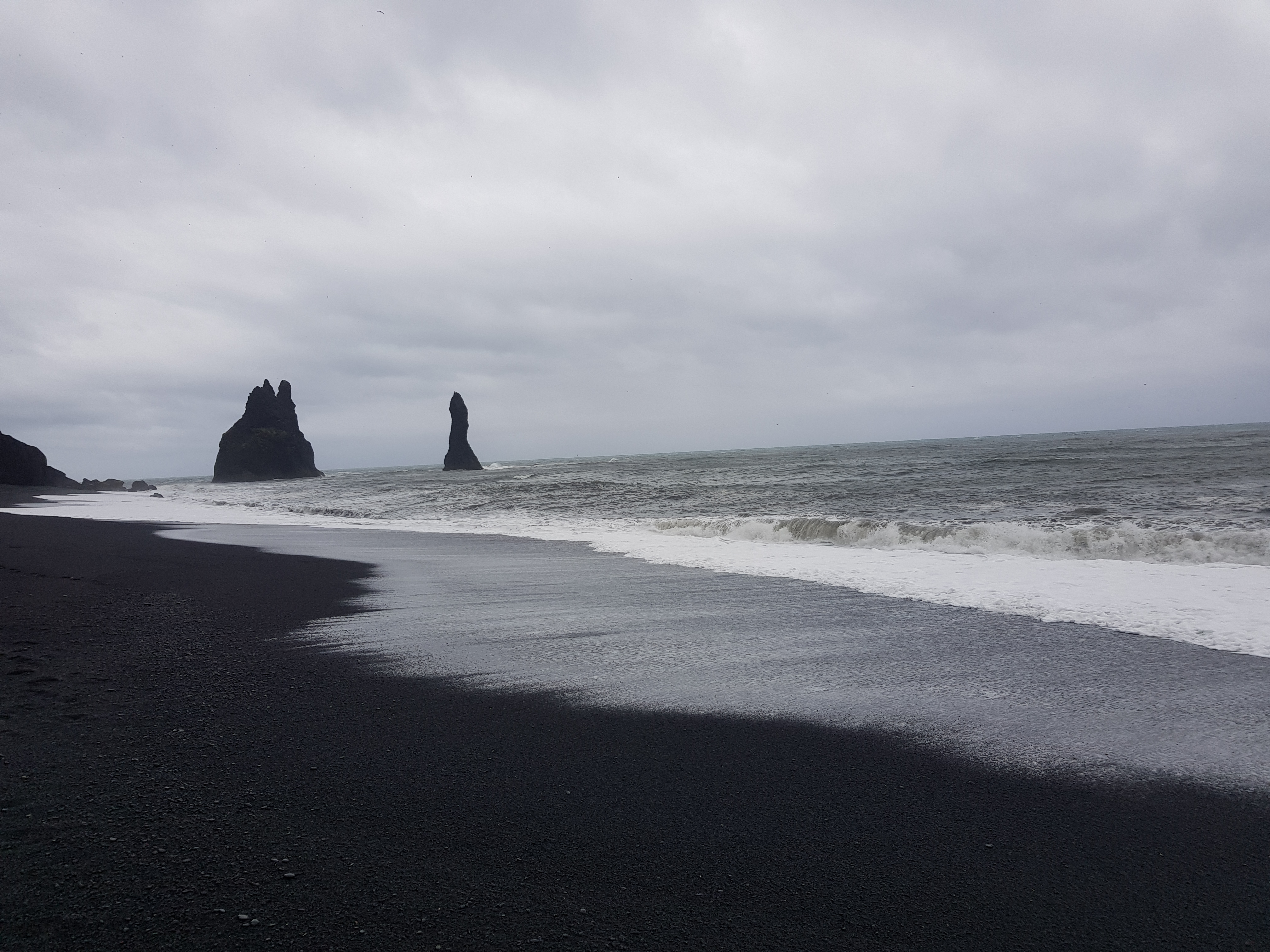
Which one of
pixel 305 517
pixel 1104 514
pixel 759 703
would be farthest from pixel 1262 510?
pixel 305 517

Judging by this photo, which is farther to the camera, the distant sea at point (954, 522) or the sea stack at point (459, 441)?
the sea stack at point (459, 441)

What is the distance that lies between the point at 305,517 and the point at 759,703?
930 inches

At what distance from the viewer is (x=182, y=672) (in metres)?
4.89

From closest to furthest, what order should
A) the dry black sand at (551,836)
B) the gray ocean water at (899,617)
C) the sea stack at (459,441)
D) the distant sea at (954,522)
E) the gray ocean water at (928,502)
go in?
the dry black sand at (551,836) → the gray ocean water at (899,617) → the distant sea at (954,522) → the gray ocean water at (928,502) → the sea stack at (459,441)

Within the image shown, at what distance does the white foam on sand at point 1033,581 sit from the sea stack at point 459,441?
3680 inches

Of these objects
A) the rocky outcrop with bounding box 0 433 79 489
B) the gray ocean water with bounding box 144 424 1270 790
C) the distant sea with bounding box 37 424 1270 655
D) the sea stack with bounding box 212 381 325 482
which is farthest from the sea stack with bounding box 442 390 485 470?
the gray ocean water with bounding box 144 424 1270 790

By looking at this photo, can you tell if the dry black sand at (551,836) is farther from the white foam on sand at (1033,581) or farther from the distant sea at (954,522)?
the distant sea at (954,522)

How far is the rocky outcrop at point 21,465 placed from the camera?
181 ft

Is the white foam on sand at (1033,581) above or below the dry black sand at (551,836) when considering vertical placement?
below

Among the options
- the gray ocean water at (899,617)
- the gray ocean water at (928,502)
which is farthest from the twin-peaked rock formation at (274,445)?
the gray ocean water at (899,617)

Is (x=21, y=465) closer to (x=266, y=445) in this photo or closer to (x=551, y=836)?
(x=266, y=445)

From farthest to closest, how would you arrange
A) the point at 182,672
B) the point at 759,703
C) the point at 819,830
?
1. the point at 182,672
2. the point at 759,703
3. the point at 819,830

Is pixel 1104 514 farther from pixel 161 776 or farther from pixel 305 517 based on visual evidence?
pixel 305 517

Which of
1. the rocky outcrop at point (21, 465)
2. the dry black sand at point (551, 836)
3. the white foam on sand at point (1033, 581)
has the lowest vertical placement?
the white foam on sand at point (1033, 581)
